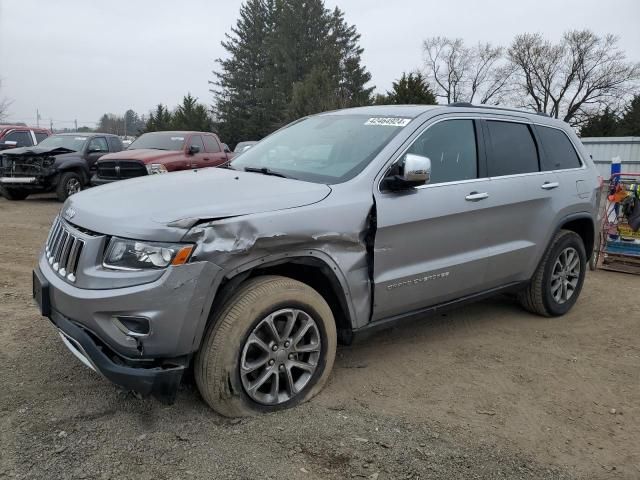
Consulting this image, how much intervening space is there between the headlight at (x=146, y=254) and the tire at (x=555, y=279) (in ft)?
10.9

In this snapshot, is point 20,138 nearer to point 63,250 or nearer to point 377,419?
point 63,250

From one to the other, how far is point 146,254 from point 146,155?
9.02 metres

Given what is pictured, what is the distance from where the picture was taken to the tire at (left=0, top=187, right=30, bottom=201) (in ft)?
42.7

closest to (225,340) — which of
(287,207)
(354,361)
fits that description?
(287,207)

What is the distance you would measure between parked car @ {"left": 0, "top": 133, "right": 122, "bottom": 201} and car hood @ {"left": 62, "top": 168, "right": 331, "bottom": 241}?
389 inches

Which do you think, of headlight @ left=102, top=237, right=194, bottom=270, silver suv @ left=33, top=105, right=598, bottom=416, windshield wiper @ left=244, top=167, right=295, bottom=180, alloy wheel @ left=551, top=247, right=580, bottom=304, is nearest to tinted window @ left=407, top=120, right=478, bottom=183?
silver suv @ left=33, top=105, right=598, bottom=416

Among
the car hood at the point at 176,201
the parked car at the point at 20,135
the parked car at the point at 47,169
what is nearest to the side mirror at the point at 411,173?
the car hood at the point at 176,201

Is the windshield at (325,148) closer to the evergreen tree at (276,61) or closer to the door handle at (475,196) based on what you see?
the door handle at (475,196)

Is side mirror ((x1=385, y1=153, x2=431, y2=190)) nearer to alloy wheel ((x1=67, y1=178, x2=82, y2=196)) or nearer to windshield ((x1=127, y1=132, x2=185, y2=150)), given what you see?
windshield ((x1=127, y1=132, x2=185, y2=150))

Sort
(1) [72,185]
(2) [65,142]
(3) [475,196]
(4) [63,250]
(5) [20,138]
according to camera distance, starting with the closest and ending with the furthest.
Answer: (4) [63,250] → (3) [475,196] → (1) [72,185] → (2) [65,142] → (5) [20,138]

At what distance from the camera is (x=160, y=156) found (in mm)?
11156

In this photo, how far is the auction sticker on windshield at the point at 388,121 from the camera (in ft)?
12.4

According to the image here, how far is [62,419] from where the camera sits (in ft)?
9.89

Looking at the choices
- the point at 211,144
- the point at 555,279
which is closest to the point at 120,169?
the point at 211,144
